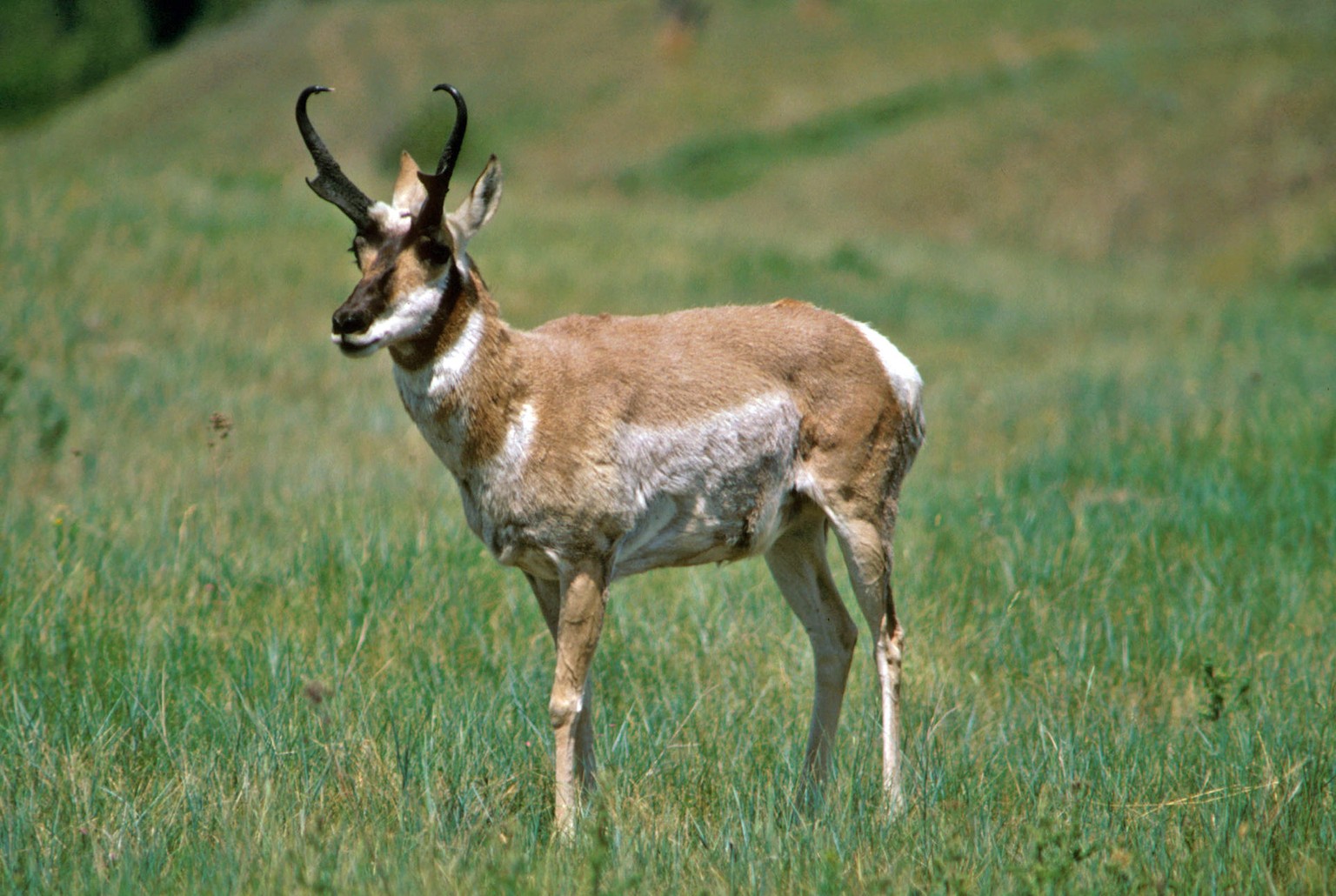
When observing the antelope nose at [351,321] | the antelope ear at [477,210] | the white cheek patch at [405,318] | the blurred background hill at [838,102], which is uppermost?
the antelope ear at [477,210]

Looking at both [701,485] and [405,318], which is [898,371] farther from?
[405,318]

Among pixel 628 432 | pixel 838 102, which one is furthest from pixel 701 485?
pixel 838 102

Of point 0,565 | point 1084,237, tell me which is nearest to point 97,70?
point 1084,237

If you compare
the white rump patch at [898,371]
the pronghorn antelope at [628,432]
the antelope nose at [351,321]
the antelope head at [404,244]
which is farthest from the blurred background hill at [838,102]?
the antelope nose at [351,321]

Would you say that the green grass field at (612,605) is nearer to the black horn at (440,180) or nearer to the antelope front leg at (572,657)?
the antelope front leg at (572,657)

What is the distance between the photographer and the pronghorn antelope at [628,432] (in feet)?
13.4

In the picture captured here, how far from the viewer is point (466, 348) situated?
420cm

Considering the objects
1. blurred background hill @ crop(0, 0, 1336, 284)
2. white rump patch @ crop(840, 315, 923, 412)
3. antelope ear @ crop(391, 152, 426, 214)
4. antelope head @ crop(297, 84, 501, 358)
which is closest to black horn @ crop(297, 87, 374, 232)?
antelope head @ crop(297, 84, 501, 358)

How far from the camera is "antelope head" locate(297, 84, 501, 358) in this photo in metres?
3.90

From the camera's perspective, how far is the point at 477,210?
4180 millimetres

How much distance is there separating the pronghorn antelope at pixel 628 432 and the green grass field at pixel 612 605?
1.42 feet

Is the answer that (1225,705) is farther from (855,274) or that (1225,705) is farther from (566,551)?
(855,274)

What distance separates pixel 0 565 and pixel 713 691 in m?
3.21

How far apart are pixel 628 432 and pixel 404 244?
964 mm
